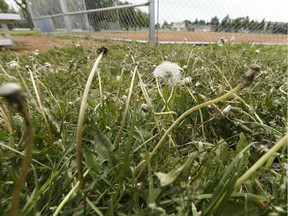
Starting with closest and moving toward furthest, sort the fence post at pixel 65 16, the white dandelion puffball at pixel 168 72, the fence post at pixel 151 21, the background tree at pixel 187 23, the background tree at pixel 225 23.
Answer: the white dandelion puffball at pixel 168 72 < the fence post at pixel 151 21 < the background tree at pixel 187 23 < the background tree at pixel 225 23 < the fence post at pixel 65 16

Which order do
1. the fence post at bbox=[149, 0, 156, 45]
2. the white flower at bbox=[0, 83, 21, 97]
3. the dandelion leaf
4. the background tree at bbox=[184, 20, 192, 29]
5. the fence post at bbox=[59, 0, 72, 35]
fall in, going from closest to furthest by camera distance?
the white flower at bbox=[0, 83, 21, 97]
the dandelion leaf
the fence post at bbox=[149, 0, 156, 45]
the background tree at bbox=[184, 20, 192, 29]
the fence post at bbox=[59, 0, 72, 35]

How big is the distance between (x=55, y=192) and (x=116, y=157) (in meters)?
0.14

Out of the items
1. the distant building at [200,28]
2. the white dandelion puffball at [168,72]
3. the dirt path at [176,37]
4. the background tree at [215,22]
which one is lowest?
the dirt path at [176,37]

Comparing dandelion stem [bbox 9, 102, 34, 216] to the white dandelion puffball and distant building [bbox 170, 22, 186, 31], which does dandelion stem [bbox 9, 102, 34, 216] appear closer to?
the white dandelion puffball

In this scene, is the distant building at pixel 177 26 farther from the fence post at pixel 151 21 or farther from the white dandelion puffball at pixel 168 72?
the white dandelion puffball at pixel 168 72

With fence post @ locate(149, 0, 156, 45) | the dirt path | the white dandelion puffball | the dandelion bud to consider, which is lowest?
the dirt path

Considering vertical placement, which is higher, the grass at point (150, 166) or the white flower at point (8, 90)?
the white flower at point (8, 90)

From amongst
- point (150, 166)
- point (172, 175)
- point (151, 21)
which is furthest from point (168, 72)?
point (151, 21)

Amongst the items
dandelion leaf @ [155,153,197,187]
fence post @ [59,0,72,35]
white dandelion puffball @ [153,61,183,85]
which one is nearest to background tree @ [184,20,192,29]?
fence post @ [59,0,72,35]

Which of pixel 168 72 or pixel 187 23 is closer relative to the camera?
pixel 168 72

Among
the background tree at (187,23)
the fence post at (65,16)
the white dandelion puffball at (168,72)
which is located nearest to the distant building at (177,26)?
the background tree at (187,23)

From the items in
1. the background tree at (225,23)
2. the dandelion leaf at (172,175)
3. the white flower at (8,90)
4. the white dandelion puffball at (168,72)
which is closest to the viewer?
the white flower at (8,90)

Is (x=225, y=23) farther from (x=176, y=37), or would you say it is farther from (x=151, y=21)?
(x=151, y=21)

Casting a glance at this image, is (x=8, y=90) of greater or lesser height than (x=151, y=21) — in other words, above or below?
above
